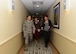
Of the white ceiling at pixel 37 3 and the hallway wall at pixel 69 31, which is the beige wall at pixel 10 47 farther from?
the white ceiling at pixel 37 3

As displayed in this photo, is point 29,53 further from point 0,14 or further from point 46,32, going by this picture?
point 0,14

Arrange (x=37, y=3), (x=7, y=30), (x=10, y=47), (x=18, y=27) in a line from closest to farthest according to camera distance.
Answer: (x=7, y=30), (x=10, y=47), (x=18, y=27), (x=37, y=3)

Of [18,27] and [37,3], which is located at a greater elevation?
[37,3]

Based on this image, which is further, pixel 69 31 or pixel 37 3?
pixel 37 3

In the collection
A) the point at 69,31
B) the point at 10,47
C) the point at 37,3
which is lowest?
the point at 10,47

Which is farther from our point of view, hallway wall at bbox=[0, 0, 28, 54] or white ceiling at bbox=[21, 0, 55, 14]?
white ceiling at bbox=[21, 0, 55, 14]

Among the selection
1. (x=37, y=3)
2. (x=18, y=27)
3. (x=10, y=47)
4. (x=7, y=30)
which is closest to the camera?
(x=7, y=30)

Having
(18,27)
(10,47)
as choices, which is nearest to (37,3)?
(18,27)

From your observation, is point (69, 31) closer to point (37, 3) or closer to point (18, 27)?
point (18, 27)

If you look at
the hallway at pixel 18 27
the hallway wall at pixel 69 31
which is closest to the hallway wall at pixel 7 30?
the hallway at pixel 18 27

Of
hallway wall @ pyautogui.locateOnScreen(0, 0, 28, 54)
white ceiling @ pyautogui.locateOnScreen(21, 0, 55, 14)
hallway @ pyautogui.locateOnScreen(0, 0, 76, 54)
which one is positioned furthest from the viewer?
white ceiling @ pyautogui.locateOnScreen(21, 0, 55, 14)

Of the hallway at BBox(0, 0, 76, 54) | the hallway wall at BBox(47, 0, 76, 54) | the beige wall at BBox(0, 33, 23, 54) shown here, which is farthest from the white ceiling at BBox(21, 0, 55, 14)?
the beige wall at BBox(0, 33, 23, 54)

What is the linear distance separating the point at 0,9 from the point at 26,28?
3052 mm

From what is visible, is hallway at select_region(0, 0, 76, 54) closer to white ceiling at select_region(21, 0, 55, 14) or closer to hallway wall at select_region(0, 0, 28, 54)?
hallway wall at select_region(0, 0, 28, 54)
